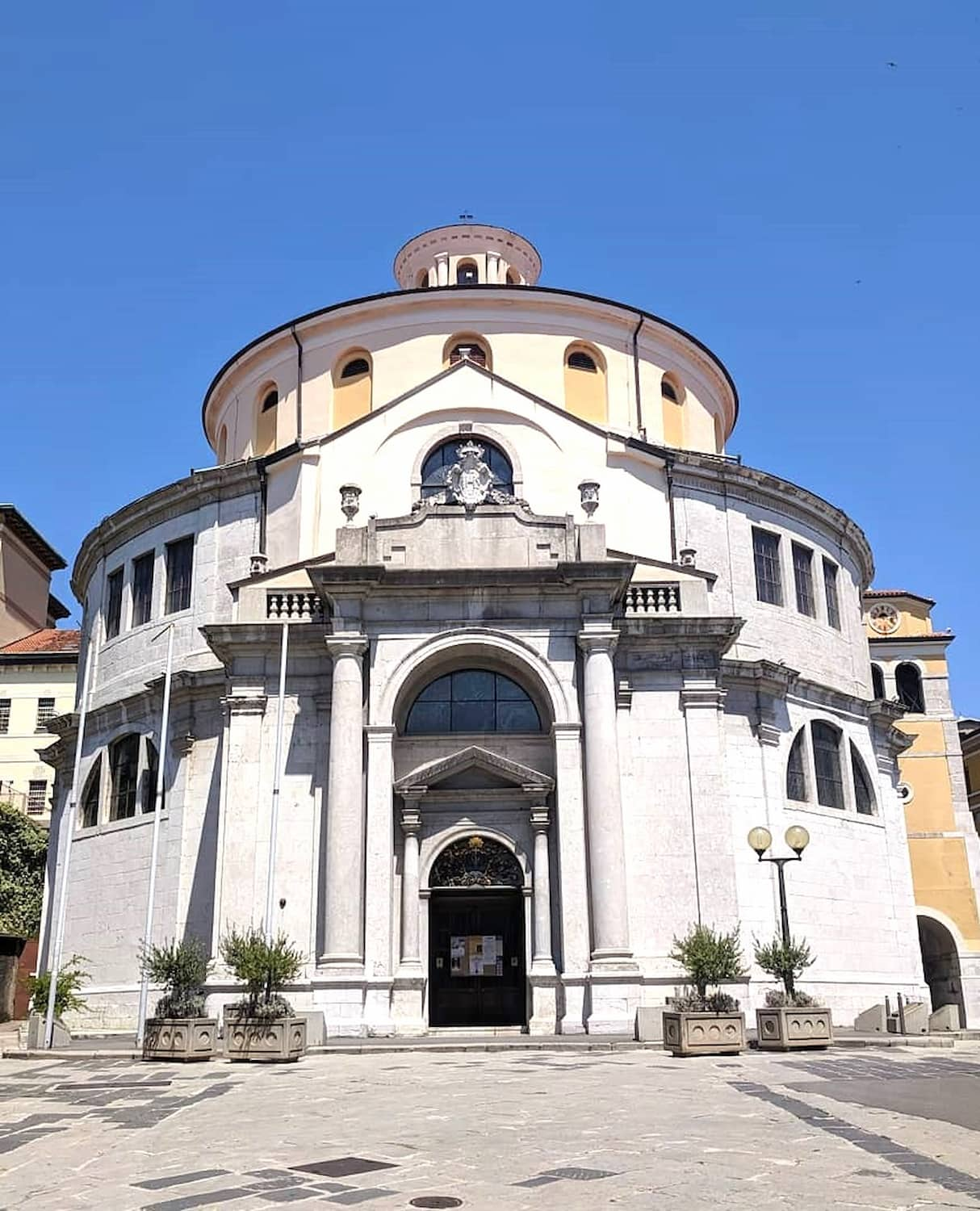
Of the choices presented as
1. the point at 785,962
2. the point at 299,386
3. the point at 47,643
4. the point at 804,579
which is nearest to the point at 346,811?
the point at 785,962

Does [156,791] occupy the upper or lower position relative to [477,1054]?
upper

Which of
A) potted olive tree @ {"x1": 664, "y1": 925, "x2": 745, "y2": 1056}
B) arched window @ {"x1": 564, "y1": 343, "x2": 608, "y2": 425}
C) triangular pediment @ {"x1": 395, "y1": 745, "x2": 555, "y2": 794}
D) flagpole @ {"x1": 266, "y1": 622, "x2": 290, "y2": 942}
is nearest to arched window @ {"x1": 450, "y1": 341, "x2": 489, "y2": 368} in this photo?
arched window @ {"x1": 564, "y1": 343, "x2": 608, "y2": 425}

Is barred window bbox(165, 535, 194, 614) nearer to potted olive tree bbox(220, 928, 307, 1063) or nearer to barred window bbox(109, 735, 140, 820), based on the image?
barred window bbox(109, 735, 140, 820)

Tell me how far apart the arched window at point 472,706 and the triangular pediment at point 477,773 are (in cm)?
99

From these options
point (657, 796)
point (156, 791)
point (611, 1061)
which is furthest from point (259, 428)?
point (611, 1061)

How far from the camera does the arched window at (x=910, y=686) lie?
53688 mm

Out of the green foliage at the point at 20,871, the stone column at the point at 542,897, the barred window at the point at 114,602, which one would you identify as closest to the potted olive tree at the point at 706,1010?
the stone column at the point at 542,897

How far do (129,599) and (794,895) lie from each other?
21.0 metres

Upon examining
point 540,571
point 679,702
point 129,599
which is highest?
point 129,599

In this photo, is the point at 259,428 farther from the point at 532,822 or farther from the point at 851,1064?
the point at 851,1064

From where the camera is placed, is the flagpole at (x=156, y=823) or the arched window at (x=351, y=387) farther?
the arched window at (x=351, y=387)

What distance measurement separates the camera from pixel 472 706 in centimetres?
2981

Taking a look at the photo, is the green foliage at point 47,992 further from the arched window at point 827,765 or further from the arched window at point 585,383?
the arched window at point 585,383

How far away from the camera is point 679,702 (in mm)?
29875
